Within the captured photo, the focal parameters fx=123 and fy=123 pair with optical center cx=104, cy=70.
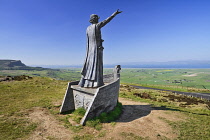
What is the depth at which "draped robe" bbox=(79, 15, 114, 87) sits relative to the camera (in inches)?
402

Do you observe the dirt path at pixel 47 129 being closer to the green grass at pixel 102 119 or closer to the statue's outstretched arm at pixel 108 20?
the green grass at pixel 102 119

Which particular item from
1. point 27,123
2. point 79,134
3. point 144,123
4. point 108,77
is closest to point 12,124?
point 27,123

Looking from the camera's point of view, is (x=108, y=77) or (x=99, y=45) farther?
(x=108, y=77)

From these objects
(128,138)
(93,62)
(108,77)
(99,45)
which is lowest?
(128,138)

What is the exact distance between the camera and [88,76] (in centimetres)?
1064

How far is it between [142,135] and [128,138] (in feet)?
3.67

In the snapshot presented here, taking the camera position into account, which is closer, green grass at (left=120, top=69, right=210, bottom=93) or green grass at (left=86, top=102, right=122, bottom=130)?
green grass at (left=86, top=102, right=122, bottom=130)

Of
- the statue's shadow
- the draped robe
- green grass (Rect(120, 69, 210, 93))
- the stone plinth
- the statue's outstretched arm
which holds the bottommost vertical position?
green grass (Rect(120, 69, 210, 93))

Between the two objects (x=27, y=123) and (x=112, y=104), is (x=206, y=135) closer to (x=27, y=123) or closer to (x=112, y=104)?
(x=112, y=104)

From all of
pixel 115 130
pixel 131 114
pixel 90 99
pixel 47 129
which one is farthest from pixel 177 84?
pixel 47 129

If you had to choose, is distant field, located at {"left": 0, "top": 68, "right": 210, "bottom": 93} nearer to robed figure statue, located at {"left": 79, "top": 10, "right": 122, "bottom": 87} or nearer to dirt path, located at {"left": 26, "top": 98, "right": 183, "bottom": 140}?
dirt path, located at {"left": 26, "top": 98, "right": 183, "bottom": 140}

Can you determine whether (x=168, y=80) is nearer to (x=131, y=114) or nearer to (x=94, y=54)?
(x=131, y=114)

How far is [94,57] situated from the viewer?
10461 mm

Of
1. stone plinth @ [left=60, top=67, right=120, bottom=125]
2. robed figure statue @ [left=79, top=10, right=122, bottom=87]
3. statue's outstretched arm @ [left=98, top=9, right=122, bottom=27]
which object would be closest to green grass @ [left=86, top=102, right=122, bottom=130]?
stone plinth @ [left=60, top=67, right=120, bottom=125]
